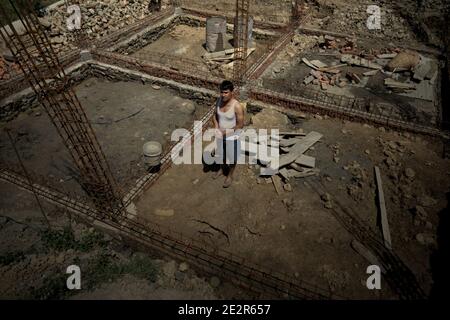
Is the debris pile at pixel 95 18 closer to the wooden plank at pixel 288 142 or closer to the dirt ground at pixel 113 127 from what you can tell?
A: the dirt ground at pixel 113 127

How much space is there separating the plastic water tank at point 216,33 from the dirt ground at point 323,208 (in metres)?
7.79

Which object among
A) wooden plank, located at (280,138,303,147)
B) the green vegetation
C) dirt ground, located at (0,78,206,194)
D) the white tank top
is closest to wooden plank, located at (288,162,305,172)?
wooden plank, located at (280,138,303,147)

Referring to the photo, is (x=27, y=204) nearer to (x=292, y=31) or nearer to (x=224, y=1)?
(x=292, y=31)

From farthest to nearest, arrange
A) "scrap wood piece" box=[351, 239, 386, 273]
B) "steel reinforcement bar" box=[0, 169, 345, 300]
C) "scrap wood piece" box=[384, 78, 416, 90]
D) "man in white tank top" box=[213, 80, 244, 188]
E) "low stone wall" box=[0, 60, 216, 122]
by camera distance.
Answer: "scrap wood piece" box=[384, 78, 416, 90]
"low stone wall" box=[0, 60, 216, 122]
"man in white tank top" box=[213, 80, 244, 188]
"scrap wood piece" box=[351, 239, 386, 273]
"steel reinforcement bar" box=[0, 169, 345, 300]

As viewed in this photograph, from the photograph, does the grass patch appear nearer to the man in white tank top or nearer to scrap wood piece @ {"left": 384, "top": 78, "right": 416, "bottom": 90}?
the man in white tank top

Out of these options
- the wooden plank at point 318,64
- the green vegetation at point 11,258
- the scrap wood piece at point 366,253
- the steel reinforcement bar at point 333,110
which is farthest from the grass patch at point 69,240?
the wooden plank at point 318,64

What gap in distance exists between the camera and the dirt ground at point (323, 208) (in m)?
6.47

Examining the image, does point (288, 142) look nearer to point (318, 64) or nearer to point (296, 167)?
point (296, 167)

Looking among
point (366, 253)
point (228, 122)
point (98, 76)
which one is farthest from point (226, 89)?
point (98, 76)

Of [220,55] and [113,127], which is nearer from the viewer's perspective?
[113,127]

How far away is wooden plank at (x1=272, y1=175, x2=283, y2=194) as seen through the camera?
797 centimetres

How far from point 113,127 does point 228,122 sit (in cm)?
538

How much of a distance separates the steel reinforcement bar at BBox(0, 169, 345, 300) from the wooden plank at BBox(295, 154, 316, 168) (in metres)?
3.22

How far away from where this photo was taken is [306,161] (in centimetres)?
853
